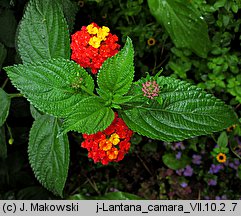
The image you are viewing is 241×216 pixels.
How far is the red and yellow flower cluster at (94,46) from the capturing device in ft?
3.51

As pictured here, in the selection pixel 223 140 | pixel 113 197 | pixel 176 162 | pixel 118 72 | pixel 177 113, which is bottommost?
pixel 113 197

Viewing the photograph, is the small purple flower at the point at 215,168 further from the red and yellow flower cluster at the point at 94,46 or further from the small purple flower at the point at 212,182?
the red and yellow flower cluster at the point at 94,46

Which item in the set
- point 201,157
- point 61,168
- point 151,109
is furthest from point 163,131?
point 201,157

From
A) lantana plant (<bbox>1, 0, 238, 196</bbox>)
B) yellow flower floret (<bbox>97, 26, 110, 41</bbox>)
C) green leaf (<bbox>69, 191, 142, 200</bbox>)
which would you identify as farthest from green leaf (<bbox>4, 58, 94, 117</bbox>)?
green leaf (<bbox>69, 191, 142, 200</bbox>)

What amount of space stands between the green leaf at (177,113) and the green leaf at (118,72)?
0.17 feet

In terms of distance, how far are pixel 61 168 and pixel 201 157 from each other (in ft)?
2.37

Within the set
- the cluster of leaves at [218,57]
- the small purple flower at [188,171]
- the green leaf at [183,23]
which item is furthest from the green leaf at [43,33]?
the small purple flower at [188,171]

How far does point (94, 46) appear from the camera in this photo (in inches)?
42.1

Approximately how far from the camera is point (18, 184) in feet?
5.67

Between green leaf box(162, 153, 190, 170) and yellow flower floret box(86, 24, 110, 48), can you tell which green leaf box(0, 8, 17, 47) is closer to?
yellow flower floret box(86, 24, 110, 48)

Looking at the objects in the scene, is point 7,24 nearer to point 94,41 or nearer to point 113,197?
point 94,41

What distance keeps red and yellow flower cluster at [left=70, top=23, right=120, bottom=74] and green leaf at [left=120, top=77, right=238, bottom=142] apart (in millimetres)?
128

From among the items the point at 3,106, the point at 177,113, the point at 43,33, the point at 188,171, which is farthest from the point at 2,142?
the point at 188,171

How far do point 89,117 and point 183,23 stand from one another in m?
0.61
